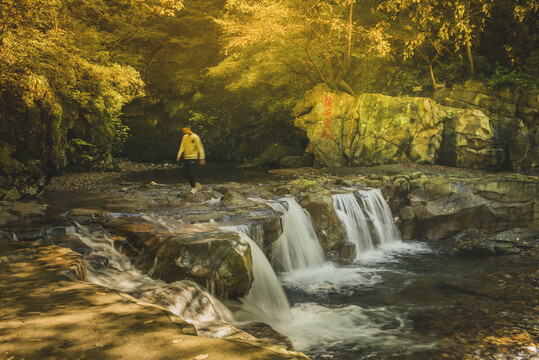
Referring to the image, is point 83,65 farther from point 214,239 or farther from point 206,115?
point 206,115

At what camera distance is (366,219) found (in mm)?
11367

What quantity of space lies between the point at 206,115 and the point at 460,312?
23581 millimetres

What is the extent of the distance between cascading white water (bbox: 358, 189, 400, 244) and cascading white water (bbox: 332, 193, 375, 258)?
1.17 feet

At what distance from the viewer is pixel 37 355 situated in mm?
2350

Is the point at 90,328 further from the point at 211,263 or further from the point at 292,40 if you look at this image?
the point at 292,40

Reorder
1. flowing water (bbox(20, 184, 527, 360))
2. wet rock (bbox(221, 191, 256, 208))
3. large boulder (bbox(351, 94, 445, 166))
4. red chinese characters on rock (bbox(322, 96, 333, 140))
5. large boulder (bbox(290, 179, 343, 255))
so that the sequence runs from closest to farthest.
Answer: flowing water (bbox(20, 184, 527, 360)) → wet rock (bbox(221, 191, 256, 208)) → large boulder (bbox(290, 179, 343, 255)) → large boulder (bbox(351, 94, 445, 166)) → red chinese characters on rock (bbox(322, 96, 333, 140))

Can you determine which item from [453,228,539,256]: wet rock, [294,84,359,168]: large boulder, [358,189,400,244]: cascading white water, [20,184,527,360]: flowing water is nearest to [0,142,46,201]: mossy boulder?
[20,184,527,360]: flowing water

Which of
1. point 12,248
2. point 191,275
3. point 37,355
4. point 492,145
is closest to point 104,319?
point 37,355

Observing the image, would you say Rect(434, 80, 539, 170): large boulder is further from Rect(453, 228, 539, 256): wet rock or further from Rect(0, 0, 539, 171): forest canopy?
Rect(453, 228, 539, 256): wet rock

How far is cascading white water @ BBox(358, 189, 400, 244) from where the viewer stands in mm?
11524

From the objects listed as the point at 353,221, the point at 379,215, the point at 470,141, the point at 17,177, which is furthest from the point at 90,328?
the point at 470,141

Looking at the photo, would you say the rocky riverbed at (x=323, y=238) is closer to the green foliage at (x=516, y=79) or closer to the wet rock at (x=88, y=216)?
the wet rock at (x=88, y=216)

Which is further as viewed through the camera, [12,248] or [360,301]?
[360,301]

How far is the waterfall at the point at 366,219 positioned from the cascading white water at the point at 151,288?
240 inches
